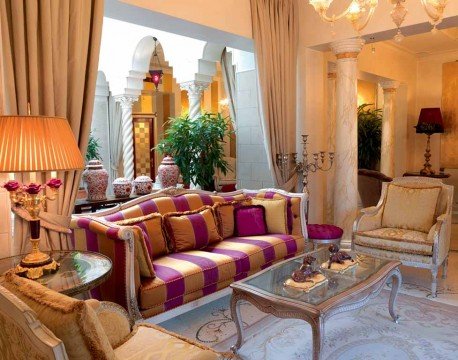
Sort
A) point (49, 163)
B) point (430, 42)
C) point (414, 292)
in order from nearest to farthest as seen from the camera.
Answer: point (49, 163) → point (414, 292) → point (430, 42)

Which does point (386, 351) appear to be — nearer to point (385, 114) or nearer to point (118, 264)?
point (118, 264)

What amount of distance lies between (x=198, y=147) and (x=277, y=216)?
1467mm

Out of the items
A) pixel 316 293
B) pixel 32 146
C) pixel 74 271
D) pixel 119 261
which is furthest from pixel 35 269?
pixel 316 293

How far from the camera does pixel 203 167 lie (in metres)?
4.96

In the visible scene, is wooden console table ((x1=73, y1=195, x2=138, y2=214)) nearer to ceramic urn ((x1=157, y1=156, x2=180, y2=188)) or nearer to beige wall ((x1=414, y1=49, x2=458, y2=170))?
ceramic urn ((x1=157, y1=156, x2=180, y2=188))

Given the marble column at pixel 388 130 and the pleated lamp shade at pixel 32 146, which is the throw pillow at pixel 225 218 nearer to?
the pleated lamp shade at pixel 32 146

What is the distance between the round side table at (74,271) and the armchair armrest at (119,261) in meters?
0.14

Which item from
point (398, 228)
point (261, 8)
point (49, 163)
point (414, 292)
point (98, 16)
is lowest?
point (414, 292)

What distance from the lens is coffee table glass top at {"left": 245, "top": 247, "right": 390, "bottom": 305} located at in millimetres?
2399

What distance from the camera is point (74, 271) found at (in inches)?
89.6

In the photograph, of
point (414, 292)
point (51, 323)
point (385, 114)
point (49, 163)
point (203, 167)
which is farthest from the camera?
point (385, 114)

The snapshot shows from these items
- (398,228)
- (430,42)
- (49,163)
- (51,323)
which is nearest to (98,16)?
(49,163)

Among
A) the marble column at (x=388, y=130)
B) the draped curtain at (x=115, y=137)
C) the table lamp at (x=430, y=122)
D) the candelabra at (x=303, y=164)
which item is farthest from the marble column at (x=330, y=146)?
the draped curtain at (x=115, y=137)

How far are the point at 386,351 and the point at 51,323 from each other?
7.16 feet
